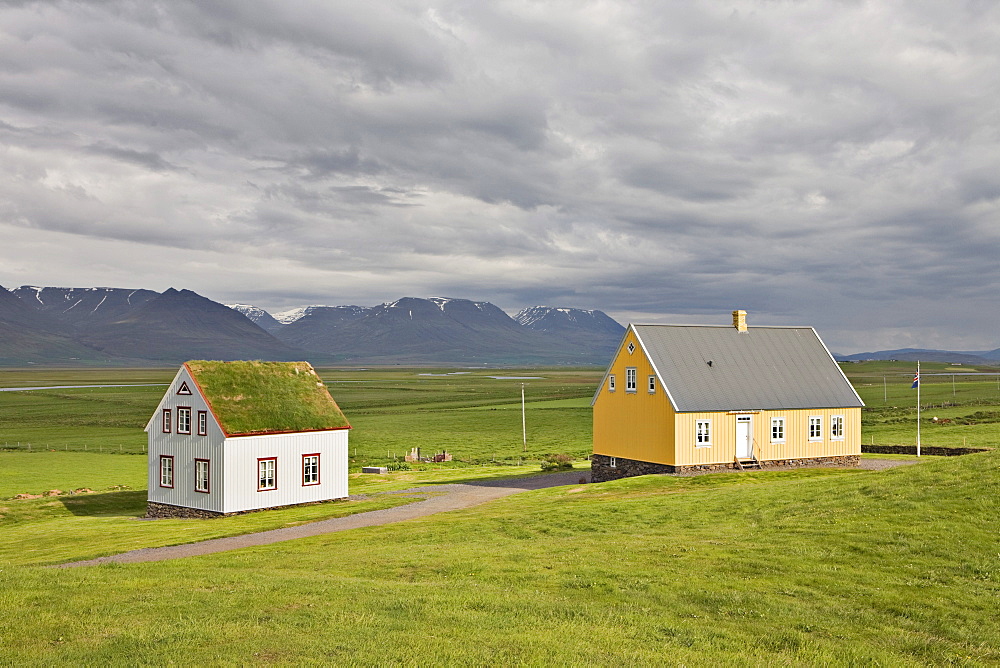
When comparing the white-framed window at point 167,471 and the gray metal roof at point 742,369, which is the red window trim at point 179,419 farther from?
the gray metal roof at point 742,369

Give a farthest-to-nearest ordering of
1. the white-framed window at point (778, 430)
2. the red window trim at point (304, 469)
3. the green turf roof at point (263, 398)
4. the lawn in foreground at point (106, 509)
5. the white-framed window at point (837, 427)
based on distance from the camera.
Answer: the white-framed window at point (837, 427), the white-framed window at point (778, 430), the red window trim at point (304, 469), the green turf roof at point (263, 398), the lawn in foreground at point (106, 509)

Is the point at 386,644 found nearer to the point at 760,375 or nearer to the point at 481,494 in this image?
the point at 481,494

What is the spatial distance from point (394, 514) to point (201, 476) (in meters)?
14.0

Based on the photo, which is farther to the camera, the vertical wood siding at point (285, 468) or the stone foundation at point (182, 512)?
the stone foundation at point (182, 512)

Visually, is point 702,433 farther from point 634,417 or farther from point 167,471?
point 167,471

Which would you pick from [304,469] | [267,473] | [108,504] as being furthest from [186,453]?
[108,504]

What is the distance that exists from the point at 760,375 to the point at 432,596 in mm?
40794

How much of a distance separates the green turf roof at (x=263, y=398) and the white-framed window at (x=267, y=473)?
1797 mm

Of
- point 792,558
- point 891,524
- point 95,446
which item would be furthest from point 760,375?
point 95,446

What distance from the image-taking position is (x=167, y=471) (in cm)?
4591

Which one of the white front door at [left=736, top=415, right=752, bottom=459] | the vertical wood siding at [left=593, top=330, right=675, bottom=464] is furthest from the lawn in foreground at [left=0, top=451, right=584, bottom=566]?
the white front door at [left=736, top=415, right=752, bottom=459]

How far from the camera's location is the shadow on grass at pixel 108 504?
47.5 meters

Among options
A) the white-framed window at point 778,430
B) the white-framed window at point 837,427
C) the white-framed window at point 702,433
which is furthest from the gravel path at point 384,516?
the white-framed window at point 837,427

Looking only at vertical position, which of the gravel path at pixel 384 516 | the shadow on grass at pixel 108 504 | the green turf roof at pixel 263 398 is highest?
the green turf roof at pixel 263 398
